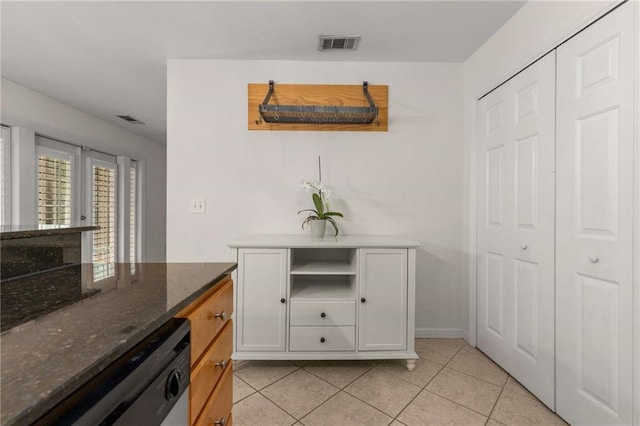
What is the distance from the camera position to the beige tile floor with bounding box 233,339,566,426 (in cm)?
148

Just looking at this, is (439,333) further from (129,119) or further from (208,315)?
(129,119)

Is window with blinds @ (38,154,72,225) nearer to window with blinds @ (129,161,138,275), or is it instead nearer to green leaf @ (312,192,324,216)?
window with blinds @ (129,161,138,275)

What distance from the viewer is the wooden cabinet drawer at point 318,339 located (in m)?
1.88

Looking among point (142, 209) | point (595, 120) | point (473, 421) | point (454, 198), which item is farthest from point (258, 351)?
point (142, 209)

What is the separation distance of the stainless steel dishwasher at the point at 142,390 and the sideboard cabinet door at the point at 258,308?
1171 millimetres

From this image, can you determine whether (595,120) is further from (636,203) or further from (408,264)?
(408,264)

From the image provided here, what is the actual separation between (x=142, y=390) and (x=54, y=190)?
3935 millimetres

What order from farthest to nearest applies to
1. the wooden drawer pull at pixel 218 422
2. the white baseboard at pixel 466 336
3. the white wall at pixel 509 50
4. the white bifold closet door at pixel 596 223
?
the white baseboard at pixel 466 336 → the white wall at pixel 509 50 → the white bifold closet door at pixel 596 223 → the wooden drawer pull at pixel 218 422

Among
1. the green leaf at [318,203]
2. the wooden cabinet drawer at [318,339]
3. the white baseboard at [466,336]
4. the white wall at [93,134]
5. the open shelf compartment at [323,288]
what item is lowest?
the white baseboard at [466,336]

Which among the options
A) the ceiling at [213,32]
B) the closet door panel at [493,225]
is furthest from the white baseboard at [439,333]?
the ceiling at [213,32]

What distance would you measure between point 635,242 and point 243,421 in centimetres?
200

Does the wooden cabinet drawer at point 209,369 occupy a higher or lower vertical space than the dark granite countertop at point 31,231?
lower

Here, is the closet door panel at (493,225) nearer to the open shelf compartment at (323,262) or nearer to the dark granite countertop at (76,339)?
the open shelf compartment at (323,262)

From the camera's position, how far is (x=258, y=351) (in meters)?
1.88
